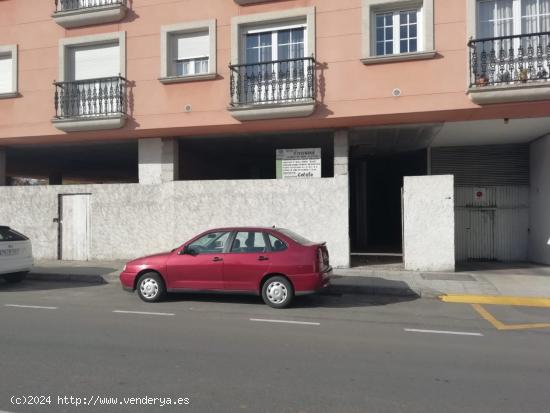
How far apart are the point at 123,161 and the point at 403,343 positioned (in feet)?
55.2

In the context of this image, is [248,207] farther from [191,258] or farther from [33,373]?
[33,373]

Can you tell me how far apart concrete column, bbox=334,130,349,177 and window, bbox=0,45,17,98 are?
9.57m

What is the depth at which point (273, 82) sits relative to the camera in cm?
1199

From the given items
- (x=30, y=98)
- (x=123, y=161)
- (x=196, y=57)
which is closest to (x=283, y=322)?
(x=196, y=57)

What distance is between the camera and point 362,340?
19.9ft

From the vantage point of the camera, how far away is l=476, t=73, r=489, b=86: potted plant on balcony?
34.0 feet

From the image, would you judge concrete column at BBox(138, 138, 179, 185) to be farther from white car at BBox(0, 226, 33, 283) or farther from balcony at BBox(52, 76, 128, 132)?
white car at BBox(0, 226, 33, 283)

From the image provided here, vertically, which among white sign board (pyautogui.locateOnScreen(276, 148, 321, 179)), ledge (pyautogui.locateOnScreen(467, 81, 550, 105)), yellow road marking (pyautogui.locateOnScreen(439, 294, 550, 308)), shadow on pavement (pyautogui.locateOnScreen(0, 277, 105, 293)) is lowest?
yellow road marking (pyautogui.locateOnScreen(439, 294, 550, 308))

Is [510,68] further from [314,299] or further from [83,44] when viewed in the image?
[83,44]

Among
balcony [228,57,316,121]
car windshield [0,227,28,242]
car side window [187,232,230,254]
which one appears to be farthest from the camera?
balcony [228,57,316,121]

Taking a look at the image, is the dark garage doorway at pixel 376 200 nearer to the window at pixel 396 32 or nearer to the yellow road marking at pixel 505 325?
the window at pixel 396 32

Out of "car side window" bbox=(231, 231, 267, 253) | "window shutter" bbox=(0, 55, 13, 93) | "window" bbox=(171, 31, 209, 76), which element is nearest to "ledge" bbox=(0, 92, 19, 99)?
"window shutter" bbox=(0, 55, 13, 93)

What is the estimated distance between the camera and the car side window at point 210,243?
28.1 ft

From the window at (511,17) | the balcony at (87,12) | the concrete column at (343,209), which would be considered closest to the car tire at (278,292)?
the concrete column at (343,209)
